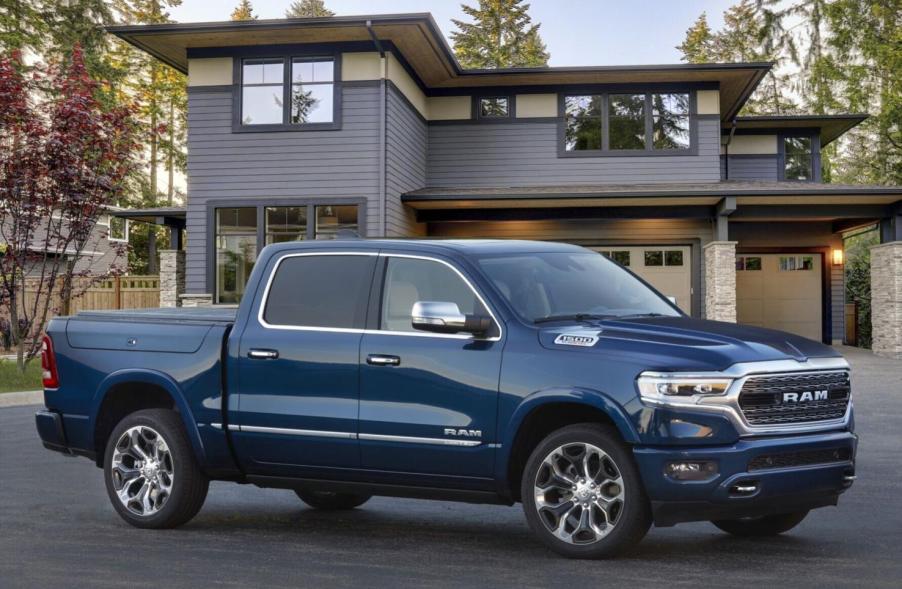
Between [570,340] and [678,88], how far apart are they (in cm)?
2305

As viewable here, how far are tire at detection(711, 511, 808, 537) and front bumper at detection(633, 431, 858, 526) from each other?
0.90 meters

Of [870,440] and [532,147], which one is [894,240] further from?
[870,440]

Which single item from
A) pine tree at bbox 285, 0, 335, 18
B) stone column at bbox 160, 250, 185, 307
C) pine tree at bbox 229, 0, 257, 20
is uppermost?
pine tree at bbox 285, 0, 335, 18

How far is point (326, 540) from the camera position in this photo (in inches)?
298

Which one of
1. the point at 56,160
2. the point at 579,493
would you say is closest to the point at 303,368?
the point at 579,493

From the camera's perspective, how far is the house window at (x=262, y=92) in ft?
83.5

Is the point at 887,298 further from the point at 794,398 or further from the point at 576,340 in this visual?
the point at 576,340

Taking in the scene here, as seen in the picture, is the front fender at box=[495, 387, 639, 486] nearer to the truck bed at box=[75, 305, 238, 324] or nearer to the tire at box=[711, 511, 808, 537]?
the tire at box=[711, 511, 808, 537]

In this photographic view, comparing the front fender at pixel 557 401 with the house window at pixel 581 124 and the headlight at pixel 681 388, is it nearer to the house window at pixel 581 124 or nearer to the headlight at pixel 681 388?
the headlight at pixel 681 388

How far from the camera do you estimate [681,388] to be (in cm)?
631

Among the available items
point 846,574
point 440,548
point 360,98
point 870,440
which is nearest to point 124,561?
point 440,548

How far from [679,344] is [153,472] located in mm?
3850

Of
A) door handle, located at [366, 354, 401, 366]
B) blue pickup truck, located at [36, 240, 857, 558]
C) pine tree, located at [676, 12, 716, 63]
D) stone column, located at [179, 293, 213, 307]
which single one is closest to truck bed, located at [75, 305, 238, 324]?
blue pickup truck, located at [36, 240, 857, 558]

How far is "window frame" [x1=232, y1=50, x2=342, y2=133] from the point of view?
25.2 metres
